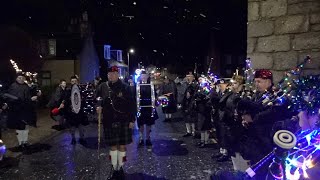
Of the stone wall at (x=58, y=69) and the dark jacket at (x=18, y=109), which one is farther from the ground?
the stone wall at (x=58, y=69)

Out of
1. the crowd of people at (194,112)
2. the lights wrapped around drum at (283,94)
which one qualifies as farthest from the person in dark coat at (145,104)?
the lights wrapped around drum at (283,94)

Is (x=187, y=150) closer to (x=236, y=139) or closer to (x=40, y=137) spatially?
(x=236, y=139)

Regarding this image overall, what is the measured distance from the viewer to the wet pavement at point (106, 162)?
275 inches

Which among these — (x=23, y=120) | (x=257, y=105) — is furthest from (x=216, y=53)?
(x=257, y=105)

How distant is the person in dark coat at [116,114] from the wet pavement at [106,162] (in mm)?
654

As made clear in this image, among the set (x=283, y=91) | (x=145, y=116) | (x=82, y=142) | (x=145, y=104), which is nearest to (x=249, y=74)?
(x=283, y=91)

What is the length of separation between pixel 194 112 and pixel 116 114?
14.7 feet

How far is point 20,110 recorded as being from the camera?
9469 millimetres

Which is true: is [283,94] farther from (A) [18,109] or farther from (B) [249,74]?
(A) [18,109]

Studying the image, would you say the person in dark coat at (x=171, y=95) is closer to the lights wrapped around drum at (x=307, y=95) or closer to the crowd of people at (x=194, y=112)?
the crowd of people at (x=194, y=112)

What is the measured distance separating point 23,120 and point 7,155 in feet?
3.64

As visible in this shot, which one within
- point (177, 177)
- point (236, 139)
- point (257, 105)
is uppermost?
point (257, 105)

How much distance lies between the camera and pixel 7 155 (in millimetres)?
8789

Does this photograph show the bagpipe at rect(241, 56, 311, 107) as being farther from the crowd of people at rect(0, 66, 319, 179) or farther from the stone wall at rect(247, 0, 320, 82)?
the stone wall at rect(247, 0, 320, 82)
